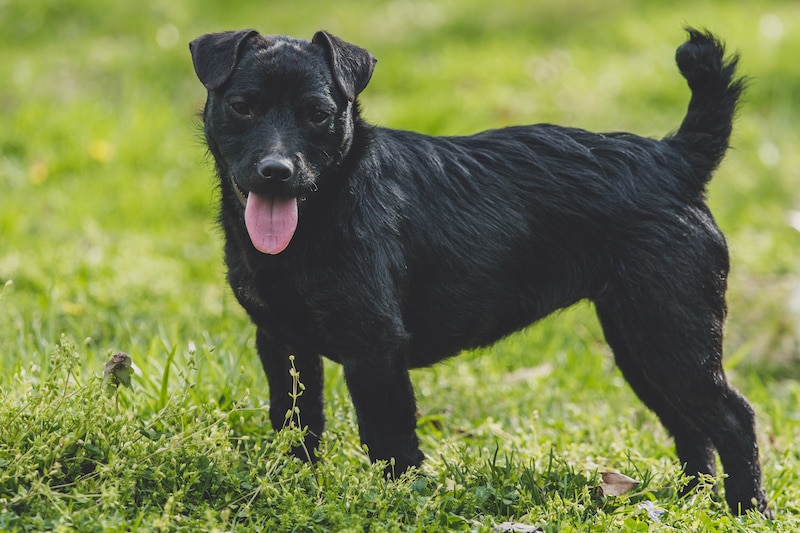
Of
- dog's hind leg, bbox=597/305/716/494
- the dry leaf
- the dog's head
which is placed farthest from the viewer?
dog's hind leg, bbox=597/305/716/494

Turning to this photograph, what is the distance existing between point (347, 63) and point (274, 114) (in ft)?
1.16

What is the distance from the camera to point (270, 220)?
3537 millimetres

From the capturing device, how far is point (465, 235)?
153 inches

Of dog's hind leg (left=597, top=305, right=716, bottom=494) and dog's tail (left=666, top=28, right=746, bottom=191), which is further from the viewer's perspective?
dog's hind leg (left=597, top=305, right=716, bottom=494)

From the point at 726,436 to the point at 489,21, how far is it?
709 cm

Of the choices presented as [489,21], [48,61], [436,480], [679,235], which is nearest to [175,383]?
[436,480]

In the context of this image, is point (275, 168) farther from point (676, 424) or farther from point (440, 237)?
point (676, 424)

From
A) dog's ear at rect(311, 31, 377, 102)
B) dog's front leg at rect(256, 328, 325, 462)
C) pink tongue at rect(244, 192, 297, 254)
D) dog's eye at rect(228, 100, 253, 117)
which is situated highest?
dog's ear at rect(311, 31, 377, 102)

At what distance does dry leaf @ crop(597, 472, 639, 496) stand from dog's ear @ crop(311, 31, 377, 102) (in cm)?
172

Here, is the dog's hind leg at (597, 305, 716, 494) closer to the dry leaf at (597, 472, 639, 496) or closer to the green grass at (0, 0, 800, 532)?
the green grass at (0, 0, 800, 532)

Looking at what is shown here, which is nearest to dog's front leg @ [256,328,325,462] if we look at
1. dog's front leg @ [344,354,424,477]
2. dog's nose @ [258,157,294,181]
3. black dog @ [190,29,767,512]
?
black dog @ [190,29,767,512]

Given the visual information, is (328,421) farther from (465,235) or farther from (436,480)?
(465,235)

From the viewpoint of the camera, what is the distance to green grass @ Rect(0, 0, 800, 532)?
3.43 m

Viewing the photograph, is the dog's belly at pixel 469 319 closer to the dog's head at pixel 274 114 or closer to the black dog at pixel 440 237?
the black dog at pixel 440 237
